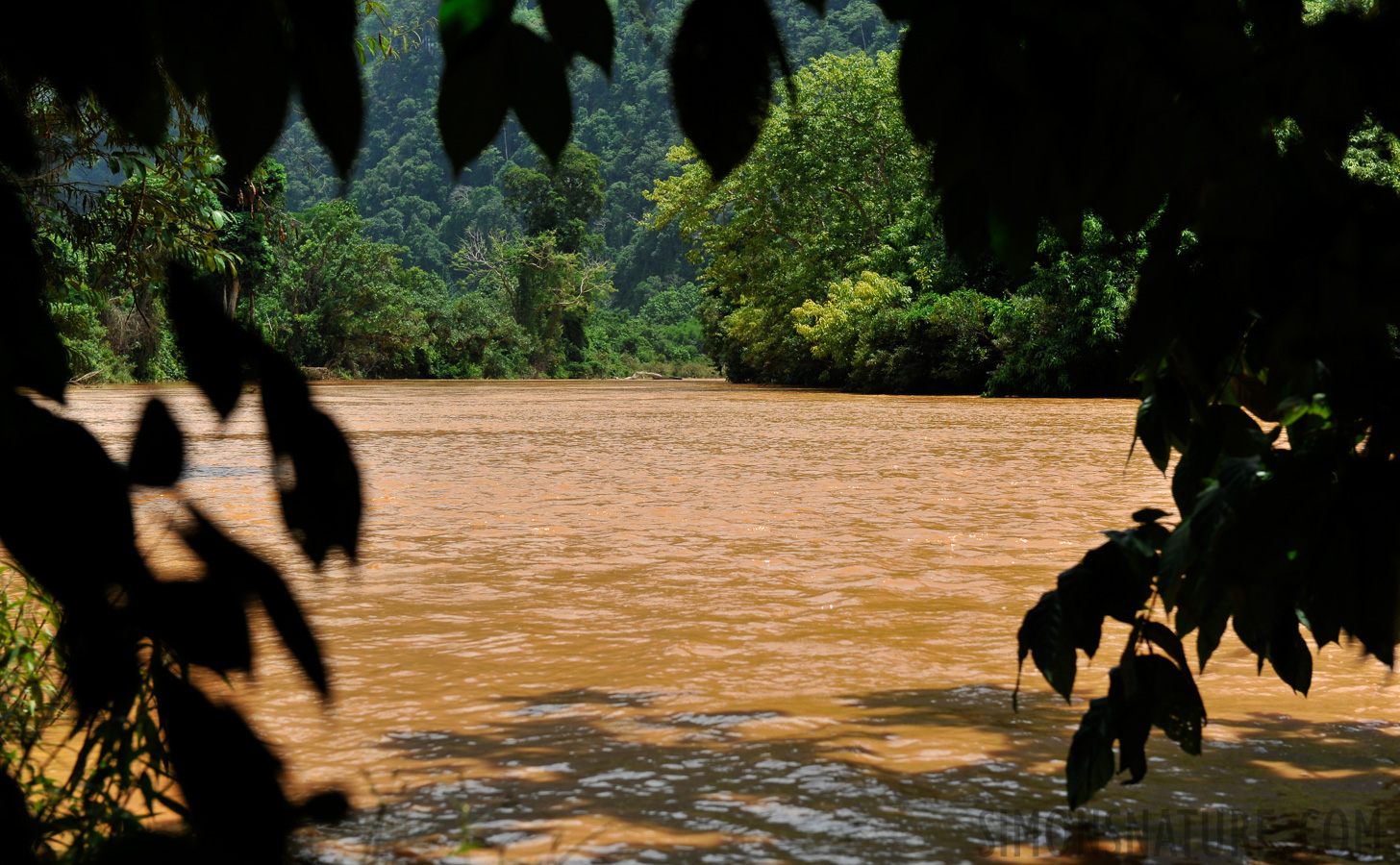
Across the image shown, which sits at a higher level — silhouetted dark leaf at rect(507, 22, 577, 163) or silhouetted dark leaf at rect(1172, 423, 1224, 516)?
silhouetted dark leaf at rect(507, 22, 577, 163)

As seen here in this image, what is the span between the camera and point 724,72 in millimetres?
732

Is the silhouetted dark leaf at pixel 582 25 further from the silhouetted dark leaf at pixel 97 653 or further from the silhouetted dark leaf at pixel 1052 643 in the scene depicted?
the silhouetted dark leaf at pixel 1052 643

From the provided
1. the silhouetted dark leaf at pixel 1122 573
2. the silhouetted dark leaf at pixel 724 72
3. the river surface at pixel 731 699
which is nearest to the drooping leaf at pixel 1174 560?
the silhouetted dark leaf at pixel 1122 573

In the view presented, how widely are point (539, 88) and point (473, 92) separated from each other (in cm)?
5

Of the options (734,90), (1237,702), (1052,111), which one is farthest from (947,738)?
(734,90)

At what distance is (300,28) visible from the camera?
0.67 meters

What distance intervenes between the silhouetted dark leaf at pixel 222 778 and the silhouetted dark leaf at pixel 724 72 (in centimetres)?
43

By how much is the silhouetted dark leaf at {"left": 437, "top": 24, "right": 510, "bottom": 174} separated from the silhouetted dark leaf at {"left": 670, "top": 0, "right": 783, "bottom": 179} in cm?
11

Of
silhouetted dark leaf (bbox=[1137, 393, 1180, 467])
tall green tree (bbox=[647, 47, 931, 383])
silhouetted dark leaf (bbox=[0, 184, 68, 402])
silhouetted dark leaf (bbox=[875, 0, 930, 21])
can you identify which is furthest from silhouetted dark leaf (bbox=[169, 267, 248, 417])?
tall green tree (bbox=[647, 47, 931, 383])

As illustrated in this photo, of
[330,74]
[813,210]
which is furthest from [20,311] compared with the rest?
[813,210]

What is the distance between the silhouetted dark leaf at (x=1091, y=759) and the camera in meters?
1.55

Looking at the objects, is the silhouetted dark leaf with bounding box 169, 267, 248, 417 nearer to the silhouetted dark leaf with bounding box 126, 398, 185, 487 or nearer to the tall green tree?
the silhouetted dark leaf with bounding box 126, 398, 185, 487

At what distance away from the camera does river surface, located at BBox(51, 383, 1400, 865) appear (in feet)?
6.28

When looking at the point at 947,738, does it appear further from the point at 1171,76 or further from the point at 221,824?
the point at 221,824
